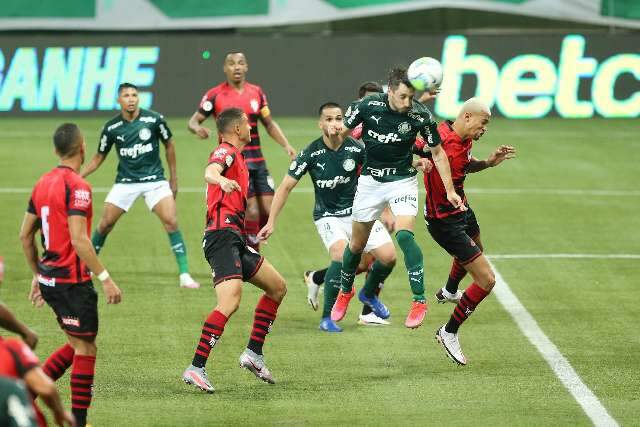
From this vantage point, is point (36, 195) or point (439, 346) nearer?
point (36, 195)

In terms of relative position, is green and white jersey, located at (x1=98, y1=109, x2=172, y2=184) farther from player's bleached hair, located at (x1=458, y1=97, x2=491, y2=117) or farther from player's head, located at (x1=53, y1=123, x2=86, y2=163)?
player's head, located at (x1=53, y1=123, x2=86, y2=163)

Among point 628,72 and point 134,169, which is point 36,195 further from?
point 628,72

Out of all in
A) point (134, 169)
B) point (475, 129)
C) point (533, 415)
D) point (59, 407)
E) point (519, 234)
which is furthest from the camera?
point (519, 234)

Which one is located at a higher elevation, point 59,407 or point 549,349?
point 59,407

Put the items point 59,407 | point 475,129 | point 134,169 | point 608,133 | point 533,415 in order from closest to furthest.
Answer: point 59,407 < point 533,415 < point 475,129 < point 134,169 < point 608,133

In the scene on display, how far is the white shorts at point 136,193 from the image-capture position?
15.1 meters

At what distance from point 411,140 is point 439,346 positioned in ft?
6.83

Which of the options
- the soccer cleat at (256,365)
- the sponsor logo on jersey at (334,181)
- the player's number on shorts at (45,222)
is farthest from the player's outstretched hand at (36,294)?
the sponsor logo on jersey at (334,181)

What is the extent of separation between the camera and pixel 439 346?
12414 millimetres

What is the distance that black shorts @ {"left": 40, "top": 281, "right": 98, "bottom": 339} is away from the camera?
30.2 feet

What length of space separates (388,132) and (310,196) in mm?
9770

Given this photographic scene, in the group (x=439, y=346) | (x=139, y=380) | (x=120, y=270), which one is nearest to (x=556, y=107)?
(x=120, y=270)

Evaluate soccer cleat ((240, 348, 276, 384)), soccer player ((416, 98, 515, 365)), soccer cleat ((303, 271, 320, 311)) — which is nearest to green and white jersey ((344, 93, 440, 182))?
soccer player ((416, 98, 515, 365))

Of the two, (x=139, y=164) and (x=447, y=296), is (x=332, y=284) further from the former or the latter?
(x=139, y=164)
